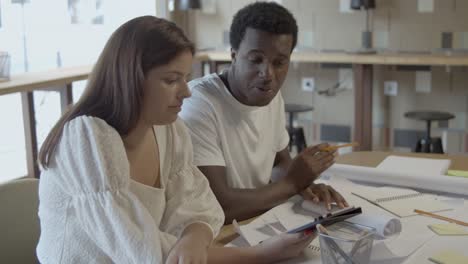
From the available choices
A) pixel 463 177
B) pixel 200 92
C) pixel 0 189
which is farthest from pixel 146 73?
pixel 463 177

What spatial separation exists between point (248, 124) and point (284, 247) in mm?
627

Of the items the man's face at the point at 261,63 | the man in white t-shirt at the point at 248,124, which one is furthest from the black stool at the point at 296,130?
the man's face at the point at 261,63

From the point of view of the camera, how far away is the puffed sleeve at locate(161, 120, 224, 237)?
124 cm

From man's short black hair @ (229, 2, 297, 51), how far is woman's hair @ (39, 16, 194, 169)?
55 centimetres

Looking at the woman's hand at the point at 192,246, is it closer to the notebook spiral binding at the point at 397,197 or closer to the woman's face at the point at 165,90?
the woman's face at the point at 165,90

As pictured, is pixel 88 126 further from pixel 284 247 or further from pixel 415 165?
pixel 415 165

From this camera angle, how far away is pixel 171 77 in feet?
3.73

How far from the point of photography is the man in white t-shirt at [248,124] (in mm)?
1530

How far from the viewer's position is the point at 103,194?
1.03 metres

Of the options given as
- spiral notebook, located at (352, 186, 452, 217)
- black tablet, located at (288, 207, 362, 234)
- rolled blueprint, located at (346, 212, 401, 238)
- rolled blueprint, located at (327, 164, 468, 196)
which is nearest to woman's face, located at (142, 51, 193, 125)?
black tablet, located at (288, 207, 362, 234)

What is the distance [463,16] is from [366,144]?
110cm

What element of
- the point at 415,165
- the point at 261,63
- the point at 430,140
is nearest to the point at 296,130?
the point at 430,140

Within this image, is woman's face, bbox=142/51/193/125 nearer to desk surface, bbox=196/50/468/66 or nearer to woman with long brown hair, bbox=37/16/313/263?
woman with long brown hair, bbox=37/16/313/263

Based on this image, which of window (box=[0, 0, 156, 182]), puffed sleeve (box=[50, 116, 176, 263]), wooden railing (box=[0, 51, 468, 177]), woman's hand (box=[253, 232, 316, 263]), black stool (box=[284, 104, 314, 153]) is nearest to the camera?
puffed sleeve (box=[50, 116, 176, 263])
